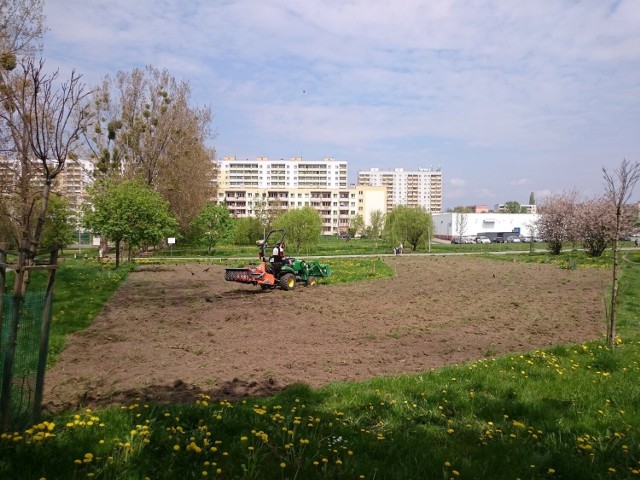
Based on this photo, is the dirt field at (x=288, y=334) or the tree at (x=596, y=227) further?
the tree at (x=596, y=227)

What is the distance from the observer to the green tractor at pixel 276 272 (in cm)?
1705

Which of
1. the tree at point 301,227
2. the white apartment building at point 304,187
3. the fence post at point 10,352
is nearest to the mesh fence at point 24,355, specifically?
the fence post at point 10,352

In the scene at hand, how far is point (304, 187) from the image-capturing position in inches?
5969

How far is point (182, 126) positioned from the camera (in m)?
45.5

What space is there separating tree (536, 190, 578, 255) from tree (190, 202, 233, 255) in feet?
103

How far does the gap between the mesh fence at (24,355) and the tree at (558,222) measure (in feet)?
133

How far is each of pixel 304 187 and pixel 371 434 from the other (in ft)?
486

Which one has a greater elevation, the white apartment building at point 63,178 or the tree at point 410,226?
the white apartment building at point 63,178

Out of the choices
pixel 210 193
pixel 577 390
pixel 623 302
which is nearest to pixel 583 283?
pixel 623 302

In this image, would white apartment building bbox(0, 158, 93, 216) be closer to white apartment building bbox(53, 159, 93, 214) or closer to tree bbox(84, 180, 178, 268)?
white apartment building bbox(53, 159, 93, 214)

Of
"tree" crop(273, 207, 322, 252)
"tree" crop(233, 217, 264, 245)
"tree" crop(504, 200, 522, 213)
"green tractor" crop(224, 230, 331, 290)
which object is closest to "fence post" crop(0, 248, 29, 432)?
"green tractor" crop(224, 230, 331, 290)

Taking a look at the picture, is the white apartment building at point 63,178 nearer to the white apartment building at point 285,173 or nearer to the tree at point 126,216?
the tree at point 126,216

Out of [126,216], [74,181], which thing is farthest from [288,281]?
[74,181]

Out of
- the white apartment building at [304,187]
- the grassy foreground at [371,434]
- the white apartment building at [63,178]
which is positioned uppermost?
the white apartment building at [304,187]
